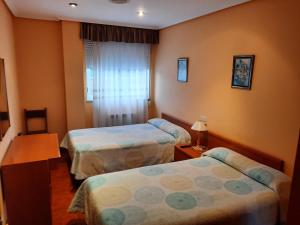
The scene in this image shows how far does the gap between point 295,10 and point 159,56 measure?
106 inches

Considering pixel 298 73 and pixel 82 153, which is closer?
pixel 298 73

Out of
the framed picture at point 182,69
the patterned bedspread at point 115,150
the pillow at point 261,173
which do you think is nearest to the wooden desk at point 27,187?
the patterned bedspread at point 115,150

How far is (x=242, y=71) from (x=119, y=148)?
1806 mm

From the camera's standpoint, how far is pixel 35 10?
3.27 metres

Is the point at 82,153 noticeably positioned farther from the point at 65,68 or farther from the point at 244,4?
the point at 244,4

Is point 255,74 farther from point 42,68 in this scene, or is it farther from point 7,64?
point 42,68

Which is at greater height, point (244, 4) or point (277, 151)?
point (244, 4)

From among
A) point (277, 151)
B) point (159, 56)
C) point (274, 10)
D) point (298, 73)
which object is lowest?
point (277, 151)

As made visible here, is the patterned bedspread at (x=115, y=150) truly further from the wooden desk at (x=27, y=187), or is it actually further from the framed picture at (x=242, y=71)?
the framed picture at (x=242, y=71)

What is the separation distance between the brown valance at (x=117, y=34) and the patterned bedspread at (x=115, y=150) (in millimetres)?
1692

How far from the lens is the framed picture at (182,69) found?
3.61 m

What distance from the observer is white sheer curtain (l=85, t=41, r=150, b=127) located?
13.7 feet

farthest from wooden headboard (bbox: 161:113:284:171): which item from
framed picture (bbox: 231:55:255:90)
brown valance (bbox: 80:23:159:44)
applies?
brown valance (bbox: 80:23:159:44)

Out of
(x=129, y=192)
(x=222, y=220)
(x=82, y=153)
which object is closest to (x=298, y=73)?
(x=222, y=220)
